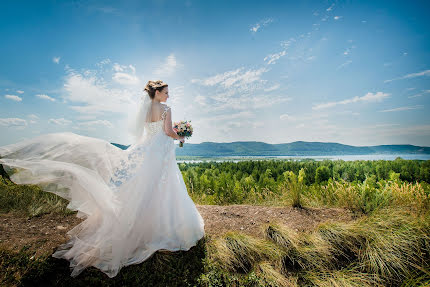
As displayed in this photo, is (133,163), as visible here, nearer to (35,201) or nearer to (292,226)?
(292,226)

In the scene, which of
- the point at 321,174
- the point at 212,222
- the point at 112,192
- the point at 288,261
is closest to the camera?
the point at 112,192

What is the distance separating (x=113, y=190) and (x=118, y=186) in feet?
0.30

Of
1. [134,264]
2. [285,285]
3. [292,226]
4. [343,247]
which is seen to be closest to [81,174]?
[134,264]

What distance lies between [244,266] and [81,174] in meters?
Result: 2.92

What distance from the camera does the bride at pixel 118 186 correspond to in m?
3.13

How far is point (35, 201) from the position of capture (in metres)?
5.39

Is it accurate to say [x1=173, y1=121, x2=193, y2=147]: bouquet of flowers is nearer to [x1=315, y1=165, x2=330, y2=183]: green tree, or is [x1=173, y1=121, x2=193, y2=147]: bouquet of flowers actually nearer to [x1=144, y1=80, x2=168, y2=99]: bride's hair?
[x1=144, y1=80, x2=168, y2=99]: bride's hair

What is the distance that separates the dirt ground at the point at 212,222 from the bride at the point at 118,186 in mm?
528

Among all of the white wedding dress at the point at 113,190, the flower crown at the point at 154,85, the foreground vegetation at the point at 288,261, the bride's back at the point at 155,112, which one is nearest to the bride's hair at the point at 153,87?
the flower crown at the point at 154,85

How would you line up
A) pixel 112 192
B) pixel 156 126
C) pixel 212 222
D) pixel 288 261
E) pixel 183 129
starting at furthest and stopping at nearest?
pixel 212 222 → pixel 183 129 → pixel 156 126 → pixel 288 261 → pixel 112 192

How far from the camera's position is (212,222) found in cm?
462

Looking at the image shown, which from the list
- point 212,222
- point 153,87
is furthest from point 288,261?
point 153,87

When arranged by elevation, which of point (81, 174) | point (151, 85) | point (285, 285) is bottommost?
point (285, 285)

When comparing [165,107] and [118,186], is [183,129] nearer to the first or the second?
[165,107]
